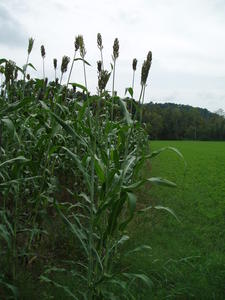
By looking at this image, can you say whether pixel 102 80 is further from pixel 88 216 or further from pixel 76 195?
pixel 88 216

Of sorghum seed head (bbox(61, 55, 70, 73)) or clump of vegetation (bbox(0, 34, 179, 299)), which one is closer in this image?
clump of vegetation (bbox(0, 34, 179, 299))

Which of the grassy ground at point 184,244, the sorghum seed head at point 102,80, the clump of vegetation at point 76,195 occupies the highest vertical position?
the sorghum seed head at point 102,80

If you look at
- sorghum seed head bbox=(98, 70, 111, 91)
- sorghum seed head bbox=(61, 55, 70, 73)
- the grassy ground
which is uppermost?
sorghum seed head bbox=(61, 55, 70, 73)

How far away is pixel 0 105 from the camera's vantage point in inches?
93.6

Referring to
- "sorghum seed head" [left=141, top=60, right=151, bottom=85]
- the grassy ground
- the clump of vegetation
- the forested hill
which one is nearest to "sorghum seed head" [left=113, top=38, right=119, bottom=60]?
the clump of vegetation

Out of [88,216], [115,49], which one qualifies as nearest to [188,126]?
[88,216]

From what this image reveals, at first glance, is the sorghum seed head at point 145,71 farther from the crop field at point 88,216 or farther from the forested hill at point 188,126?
the forested hill at point 188,126

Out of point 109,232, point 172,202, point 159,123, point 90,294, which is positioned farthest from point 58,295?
point 159,123

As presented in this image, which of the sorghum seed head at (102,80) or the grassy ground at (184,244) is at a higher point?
the sorghum seed head at (102,80)

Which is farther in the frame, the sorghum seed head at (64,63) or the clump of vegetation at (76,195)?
the sorghum seed head at (64,63)

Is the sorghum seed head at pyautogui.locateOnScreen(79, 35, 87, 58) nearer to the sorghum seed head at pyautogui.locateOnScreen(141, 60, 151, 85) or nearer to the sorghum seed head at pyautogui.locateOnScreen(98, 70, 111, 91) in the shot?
the sorghum seed head at pyautogui.locateOnScreen(98, 70, 111, 91)

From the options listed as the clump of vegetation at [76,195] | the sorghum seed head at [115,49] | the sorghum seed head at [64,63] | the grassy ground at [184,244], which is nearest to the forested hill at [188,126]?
the grassy ground at [184,244]

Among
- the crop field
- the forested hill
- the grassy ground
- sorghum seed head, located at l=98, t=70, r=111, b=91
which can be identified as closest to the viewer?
sorghum seed head, located at l=98, t=70, r=111, b=91

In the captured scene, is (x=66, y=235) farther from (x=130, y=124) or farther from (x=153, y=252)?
(x=130, y=124)
